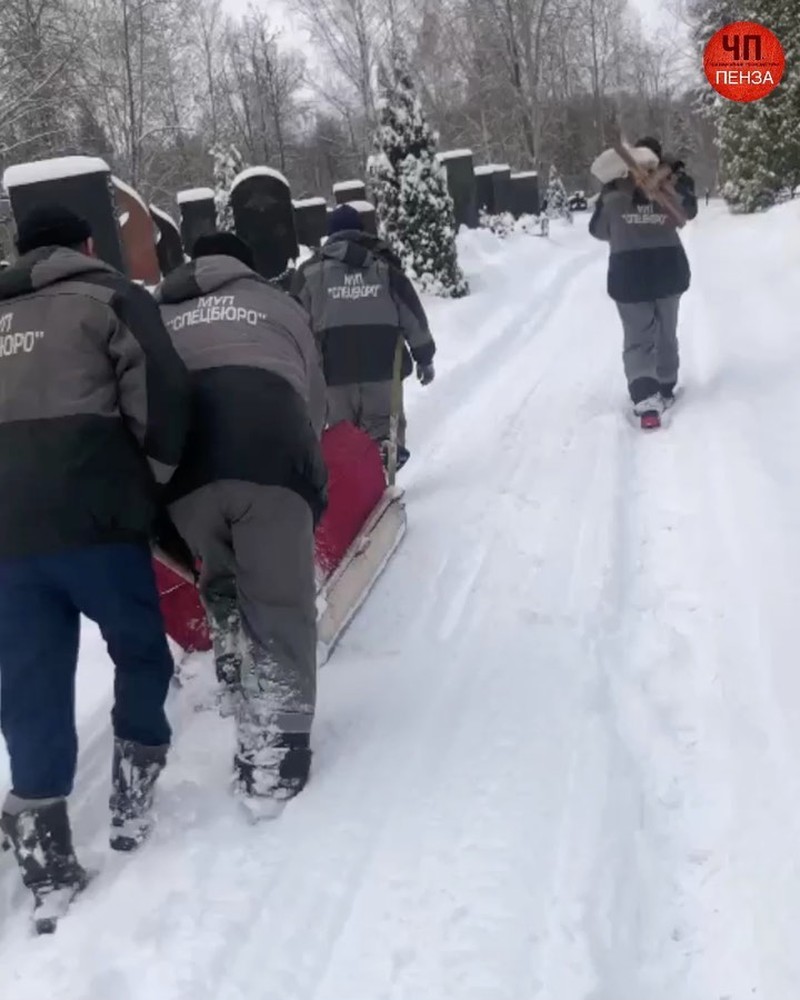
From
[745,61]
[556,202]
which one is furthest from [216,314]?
[556,202]

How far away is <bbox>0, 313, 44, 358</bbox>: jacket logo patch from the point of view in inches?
107

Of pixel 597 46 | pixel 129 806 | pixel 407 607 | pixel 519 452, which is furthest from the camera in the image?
pixel 597 46

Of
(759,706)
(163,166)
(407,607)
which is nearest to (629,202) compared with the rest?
(407,607)

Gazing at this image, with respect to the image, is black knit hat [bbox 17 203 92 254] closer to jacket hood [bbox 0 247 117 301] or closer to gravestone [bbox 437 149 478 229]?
jacket hood [bbox 0 247 117 301]

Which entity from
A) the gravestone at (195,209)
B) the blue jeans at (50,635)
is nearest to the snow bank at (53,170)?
the blue jeans at (50,635)

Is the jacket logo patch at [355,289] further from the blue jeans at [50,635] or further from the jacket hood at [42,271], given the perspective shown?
the blue jeans at [50,635]

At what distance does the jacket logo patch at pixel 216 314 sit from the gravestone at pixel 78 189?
14.7 ft

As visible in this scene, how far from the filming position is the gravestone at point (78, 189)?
24.4ft

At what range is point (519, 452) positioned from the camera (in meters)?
6.53

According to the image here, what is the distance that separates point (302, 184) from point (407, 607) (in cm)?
5339

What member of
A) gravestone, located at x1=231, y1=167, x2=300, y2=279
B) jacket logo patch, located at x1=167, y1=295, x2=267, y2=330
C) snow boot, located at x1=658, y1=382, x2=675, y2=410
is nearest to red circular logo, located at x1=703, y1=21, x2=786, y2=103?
gravestone, located at x1=231, y1=167, x2=300, y2=279

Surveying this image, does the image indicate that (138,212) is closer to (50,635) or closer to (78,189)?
(78,189)

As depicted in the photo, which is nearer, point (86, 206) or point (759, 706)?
point (759, 706)

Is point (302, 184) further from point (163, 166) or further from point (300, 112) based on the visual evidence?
point (163, 166)
